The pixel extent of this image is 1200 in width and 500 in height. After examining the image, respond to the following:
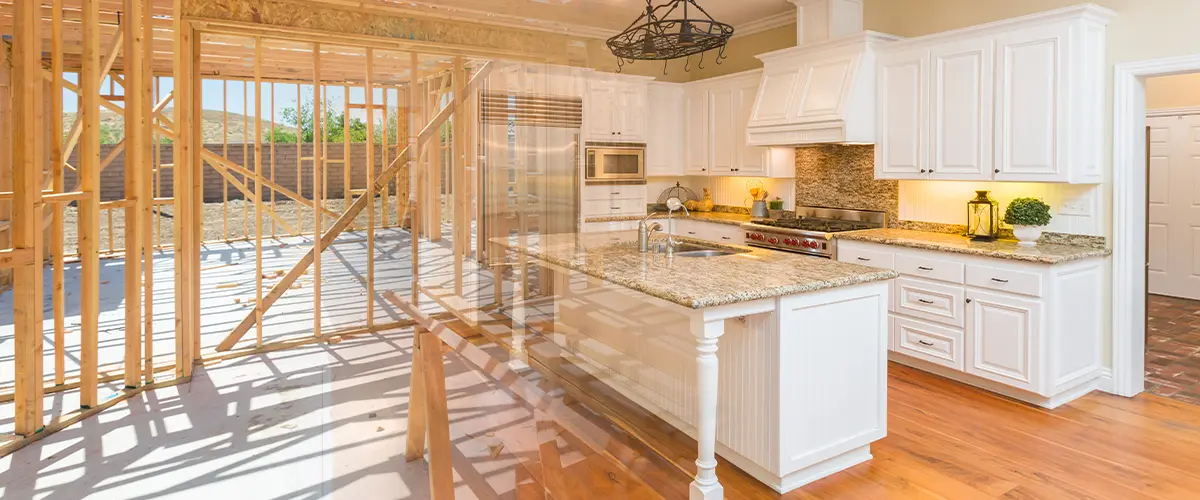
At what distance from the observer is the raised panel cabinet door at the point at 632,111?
6.25m

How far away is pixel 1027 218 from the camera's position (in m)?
3.86

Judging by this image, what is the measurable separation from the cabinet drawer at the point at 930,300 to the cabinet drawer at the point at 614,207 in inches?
111

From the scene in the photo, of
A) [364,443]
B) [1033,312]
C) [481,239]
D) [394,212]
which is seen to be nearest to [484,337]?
[481,239]

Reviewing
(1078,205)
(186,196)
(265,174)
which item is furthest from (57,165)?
(265,174)

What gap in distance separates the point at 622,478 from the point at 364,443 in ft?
4.41

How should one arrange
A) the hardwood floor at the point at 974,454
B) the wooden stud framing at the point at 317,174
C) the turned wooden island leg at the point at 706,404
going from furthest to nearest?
1. the wooden stud framing at the point at 317,174
2. the hardwood floor at the point at 974,454
3. the turned wooden island leg at the point at 706,404

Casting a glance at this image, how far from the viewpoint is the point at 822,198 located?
221 inches

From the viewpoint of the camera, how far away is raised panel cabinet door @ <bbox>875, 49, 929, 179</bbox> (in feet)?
14.6

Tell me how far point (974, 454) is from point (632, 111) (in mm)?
4262

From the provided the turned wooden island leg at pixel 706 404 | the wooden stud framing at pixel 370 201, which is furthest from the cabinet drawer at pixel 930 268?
the wooden stud framing at pixel 370 201

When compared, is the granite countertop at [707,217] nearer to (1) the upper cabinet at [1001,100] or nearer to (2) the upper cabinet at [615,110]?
(2) the upper cabinet at [615,110]

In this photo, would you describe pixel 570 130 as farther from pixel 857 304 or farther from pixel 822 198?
pixel 857 304

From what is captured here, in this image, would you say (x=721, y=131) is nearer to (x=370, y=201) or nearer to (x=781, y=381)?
(x=370, y=201)

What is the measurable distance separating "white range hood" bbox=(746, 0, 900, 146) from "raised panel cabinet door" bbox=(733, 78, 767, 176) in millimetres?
324
